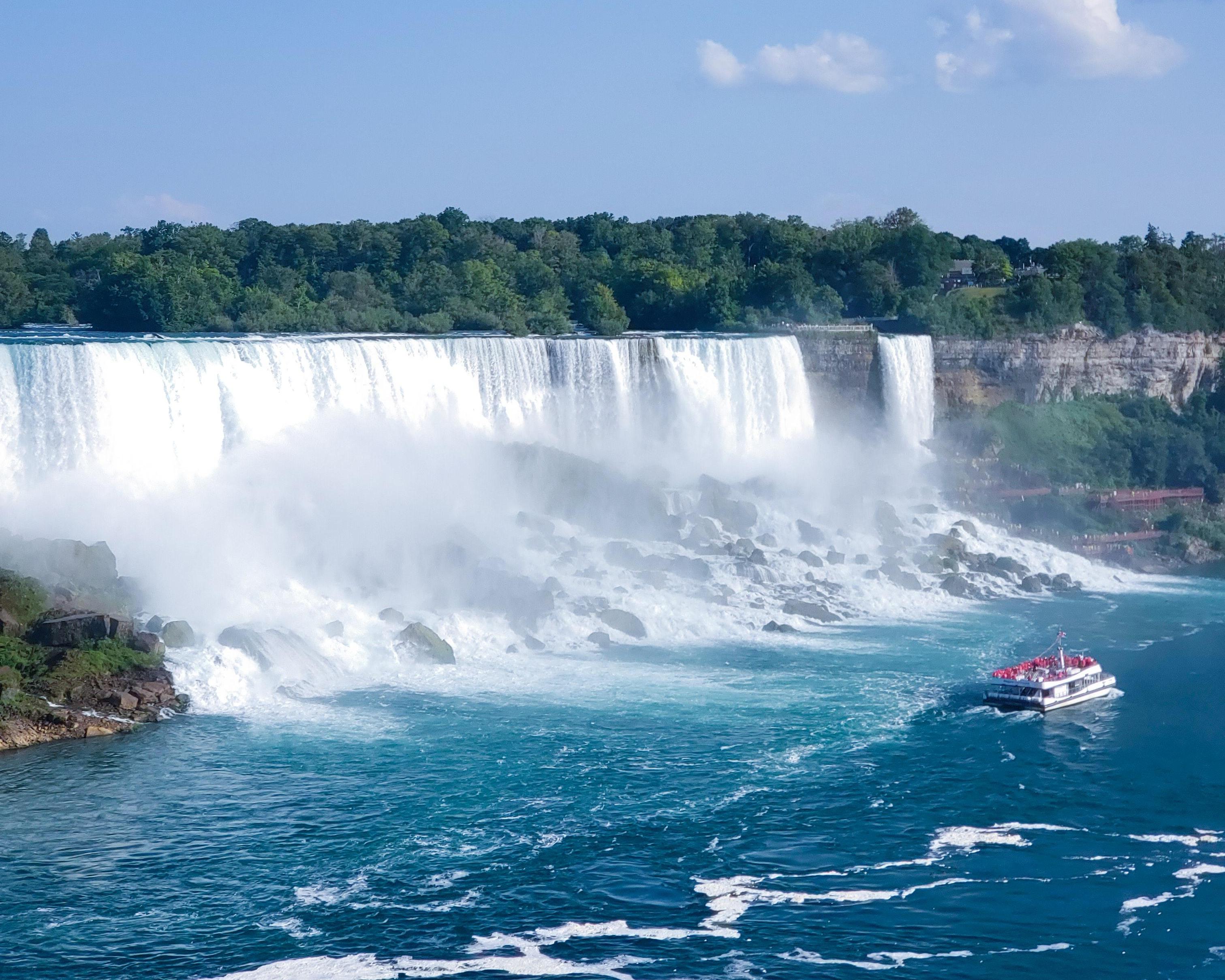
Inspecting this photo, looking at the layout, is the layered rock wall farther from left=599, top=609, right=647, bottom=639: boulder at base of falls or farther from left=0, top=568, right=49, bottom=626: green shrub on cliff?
left=0, top=568, right=49, bottom=626: green shrub on cliff

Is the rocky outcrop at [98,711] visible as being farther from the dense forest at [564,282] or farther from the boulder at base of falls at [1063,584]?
the dense forest at [564,282]

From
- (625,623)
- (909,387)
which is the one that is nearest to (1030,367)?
(909,387)

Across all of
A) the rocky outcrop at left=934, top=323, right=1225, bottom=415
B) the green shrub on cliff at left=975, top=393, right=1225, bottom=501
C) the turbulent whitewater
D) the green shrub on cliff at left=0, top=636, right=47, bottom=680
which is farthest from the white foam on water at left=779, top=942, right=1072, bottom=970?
the rocky outcrop at left=934, top=323, right=1225, bottom=415

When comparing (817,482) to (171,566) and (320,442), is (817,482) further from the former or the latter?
(171,566)

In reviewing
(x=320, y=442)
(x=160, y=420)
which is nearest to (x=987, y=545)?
(x=320, y=442)

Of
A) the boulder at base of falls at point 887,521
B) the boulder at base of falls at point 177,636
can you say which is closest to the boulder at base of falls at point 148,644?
the boulder at base of falls at point 177,636
